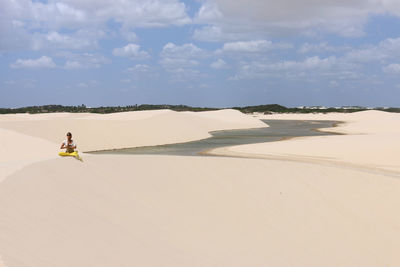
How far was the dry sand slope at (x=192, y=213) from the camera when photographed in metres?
7.91

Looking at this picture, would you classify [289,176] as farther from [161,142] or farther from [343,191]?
[161,142]

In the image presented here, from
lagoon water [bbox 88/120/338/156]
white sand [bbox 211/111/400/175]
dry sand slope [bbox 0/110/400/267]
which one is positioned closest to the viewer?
dry sand slope [bbox 0/110/400/267]

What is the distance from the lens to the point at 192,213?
1117 centimetres

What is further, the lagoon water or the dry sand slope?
the lagoon water

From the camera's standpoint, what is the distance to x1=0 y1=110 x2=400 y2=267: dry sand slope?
7910mm

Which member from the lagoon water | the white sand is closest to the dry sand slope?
the white sand

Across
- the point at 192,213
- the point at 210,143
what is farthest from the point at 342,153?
the point at 192,213

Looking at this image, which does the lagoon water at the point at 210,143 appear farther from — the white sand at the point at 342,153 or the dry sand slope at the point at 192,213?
the dry sand slope at the point at 192,213

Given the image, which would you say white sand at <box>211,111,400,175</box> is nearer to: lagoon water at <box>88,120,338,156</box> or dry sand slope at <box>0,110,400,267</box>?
lagoon water at <box>88,120,338,156</box>

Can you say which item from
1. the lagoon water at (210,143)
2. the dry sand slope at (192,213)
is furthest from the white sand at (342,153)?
the dry sand slope at (192,213)

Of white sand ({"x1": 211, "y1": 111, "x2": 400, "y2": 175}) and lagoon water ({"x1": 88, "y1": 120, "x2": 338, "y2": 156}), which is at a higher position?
white sand ({"x1": 211, "y1": 111, "x2": 400, "y2": 175})

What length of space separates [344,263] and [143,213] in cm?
495

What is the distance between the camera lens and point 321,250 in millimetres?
10508

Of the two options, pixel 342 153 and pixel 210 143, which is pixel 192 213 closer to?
pixel 342 153
